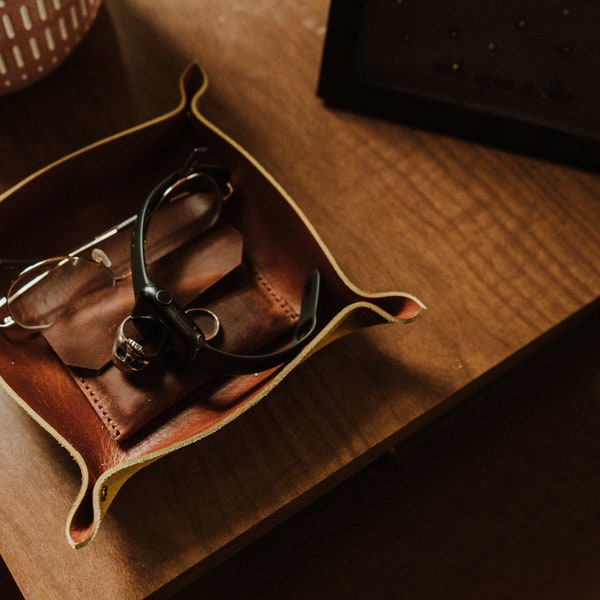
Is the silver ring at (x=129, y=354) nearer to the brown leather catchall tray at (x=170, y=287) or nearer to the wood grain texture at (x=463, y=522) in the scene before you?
the brown leather catchall tray at (x=170, y=287)

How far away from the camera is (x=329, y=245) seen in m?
0.54

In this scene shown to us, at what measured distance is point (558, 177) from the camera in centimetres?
58

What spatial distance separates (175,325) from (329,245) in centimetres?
16

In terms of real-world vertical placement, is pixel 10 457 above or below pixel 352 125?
below

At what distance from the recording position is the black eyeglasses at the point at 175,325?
0.43 m

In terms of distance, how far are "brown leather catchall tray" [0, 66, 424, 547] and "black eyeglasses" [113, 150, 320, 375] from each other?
0.04 feet

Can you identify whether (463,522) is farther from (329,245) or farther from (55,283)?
(55,283)

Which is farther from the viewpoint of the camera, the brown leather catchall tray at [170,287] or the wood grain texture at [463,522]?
the wood grain texture at [463,522]

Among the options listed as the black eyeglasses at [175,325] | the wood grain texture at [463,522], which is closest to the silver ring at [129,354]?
the black eyeglasses at [175,325]

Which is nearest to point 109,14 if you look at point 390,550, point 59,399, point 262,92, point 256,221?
point 262,92

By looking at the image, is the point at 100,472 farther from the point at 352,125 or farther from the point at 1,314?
the point at 352,125

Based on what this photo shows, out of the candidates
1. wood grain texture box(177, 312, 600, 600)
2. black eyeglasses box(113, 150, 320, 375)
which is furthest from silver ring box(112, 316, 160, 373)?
wood grain texture box(177, 312, 600, 600)

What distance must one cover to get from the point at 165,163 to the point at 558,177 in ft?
1.05

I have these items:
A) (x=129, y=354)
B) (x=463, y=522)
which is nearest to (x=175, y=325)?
(x=129, y=354)
